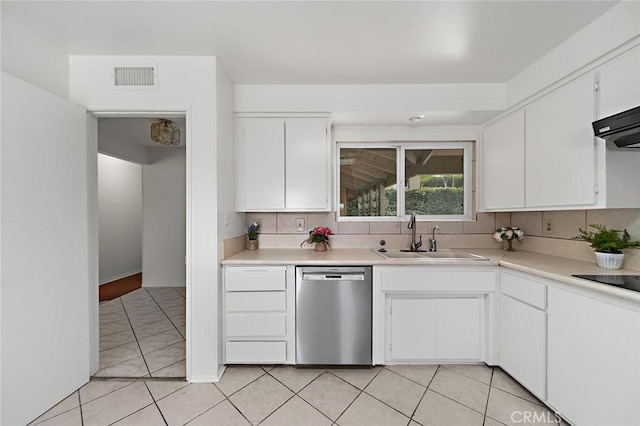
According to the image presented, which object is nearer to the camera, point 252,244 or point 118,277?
point 252,244

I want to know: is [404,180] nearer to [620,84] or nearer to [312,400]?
[620,84]

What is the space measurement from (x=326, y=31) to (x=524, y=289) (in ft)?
6.95

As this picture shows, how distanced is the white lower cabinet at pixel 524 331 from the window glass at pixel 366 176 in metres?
1.32

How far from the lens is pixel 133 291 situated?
4.38 metres

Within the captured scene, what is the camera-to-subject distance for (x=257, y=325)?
2115mm

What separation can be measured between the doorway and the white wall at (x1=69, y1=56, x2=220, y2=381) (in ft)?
1.27

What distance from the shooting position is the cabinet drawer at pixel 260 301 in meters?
2.11

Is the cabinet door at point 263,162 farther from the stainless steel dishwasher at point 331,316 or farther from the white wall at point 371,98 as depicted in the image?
the stainless steel dishwasher at point 331,316

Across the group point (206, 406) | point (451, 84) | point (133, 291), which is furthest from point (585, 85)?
point (133, 291)

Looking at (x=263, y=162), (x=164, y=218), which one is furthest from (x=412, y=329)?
(x=164, y=218)

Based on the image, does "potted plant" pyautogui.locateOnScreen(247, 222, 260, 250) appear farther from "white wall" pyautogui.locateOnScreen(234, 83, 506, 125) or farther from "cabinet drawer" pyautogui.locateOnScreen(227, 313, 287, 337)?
"white wall" pyautogui.locateOnScreen(234, 83, 506, 125)

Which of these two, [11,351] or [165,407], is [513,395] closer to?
[165,407]

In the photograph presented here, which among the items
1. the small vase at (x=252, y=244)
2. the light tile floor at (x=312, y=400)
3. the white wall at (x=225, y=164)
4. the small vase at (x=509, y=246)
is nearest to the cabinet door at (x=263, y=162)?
the white wall at (x=225, y=164)

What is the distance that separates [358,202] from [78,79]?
250cm
